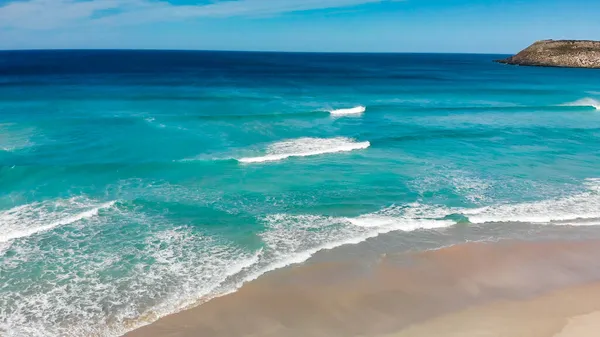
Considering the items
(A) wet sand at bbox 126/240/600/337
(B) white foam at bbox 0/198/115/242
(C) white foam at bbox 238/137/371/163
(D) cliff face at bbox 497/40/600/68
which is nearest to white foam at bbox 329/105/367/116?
(C) white foam at bbox 238/137/371/163

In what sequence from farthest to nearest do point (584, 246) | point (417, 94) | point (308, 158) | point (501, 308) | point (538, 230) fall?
1. point (417, 94)
2. point (308, 158)
3. point (538, 230)
4. point (584, 246)
5. point (501, 308)

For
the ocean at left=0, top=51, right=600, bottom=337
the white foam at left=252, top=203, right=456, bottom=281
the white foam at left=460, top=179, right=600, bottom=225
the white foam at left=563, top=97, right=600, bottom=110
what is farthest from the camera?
the white foam at left=563, top=97, right=600, bottom=110

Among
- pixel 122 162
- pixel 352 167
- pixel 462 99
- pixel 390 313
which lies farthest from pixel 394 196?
pixel 462 99

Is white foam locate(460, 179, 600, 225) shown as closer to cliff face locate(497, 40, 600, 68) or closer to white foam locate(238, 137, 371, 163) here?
white foam locate(238, 137, 371, 163)

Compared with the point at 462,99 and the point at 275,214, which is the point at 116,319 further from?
the point at 462,99

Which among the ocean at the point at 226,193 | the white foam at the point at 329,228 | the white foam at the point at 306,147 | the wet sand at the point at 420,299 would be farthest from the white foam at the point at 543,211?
the white foam at the point at 306,147

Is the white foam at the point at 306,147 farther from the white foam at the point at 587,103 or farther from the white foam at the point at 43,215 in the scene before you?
the white foam at the point at 587,103
